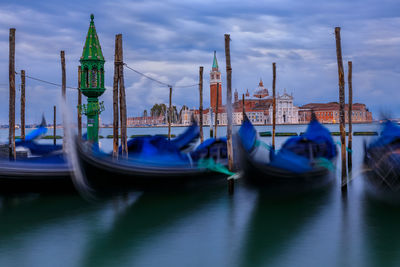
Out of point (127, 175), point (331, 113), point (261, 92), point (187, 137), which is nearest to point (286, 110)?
point (331, 113)

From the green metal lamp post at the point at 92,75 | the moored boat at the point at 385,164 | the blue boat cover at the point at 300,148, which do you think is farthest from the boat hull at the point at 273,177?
the green metal lamp post at the point at 92,75

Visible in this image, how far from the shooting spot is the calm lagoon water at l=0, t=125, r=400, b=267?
6.58 m

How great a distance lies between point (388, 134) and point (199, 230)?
6.14 meters

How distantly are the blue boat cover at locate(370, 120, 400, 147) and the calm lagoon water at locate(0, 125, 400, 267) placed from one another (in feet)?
4.66

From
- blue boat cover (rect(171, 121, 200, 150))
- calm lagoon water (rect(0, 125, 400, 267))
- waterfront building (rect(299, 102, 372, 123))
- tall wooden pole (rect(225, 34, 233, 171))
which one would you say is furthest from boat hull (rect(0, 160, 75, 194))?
waterfront building (rect(299, 102, 372, 123))

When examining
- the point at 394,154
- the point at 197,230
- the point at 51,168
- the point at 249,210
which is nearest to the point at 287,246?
the point at 197,230

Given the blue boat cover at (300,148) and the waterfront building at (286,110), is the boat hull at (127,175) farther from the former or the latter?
the waterfront building at (286,110)

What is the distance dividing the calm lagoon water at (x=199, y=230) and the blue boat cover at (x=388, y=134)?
1.42m

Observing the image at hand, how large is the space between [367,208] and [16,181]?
7724 millimetres

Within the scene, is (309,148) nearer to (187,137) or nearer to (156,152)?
(156,152)

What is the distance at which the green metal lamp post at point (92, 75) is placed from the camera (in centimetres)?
1541

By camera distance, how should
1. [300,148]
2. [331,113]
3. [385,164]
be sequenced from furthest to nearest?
[331,113] < [300,148] < [385,164]

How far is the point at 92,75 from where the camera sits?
50.9 feet

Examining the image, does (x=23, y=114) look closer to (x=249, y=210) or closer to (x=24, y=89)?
(x=24, y=89)
